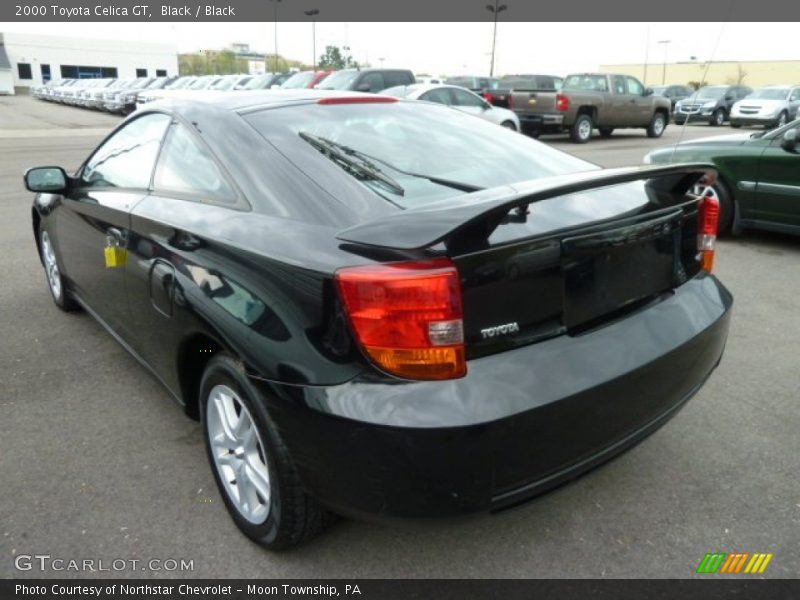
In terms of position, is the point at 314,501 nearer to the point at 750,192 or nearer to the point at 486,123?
the point at 486,123

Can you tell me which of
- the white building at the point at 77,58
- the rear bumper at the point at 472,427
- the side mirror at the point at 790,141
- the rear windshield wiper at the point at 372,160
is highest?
the white building at the point at 77,58

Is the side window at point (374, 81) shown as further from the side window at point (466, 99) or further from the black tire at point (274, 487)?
the black tire at point (274, 487)

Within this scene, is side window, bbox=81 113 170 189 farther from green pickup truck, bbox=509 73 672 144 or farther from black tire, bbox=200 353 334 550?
green pickup truck, bbox=509 73 672 144

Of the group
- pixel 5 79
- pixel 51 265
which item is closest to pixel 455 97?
pixel 51 265

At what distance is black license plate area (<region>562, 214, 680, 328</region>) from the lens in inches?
83.0

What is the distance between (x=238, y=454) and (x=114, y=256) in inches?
52.9

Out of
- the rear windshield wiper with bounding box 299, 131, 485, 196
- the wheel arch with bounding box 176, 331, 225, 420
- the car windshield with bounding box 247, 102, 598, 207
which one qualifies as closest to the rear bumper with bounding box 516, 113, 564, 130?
the car windshield with bounding box 247, 102, 598, 207

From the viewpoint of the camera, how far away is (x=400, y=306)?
6.10 feet

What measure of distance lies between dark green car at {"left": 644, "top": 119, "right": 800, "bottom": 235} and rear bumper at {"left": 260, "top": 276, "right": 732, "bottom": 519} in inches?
193

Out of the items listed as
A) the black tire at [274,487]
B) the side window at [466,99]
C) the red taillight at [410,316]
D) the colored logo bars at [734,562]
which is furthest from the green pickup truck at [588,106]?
the red taillight at [410,316]

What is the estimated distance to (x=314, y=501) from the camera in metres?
2.14

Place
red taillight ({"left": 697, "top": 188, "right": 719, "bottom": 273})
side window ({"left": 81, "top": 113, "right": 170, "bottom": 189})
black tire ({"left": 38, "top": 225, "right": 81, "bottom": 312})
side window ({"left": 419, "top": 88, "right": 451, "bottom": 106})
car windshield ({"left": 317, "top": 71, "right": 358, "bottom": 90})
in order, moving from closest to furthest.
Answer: red taillight ({"left": 697, "top": 188, "right": 719, "bottom": 273})
side window ({"left": 81, "top": 113, "right": 170, "bottom": 189})
black tire ({"left": 38, "top": 225, "right": 81, "bottom": 312})
side window ({"left": 419, "top": 88, "right": 451, "bottom": 106})
car windshield ({"left": 317, "top": 71, "right": 358, "bottom": 90})

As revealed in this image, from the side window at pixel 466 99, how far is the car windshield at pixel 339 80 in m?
3.04

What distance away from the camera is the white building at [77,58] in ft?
241
